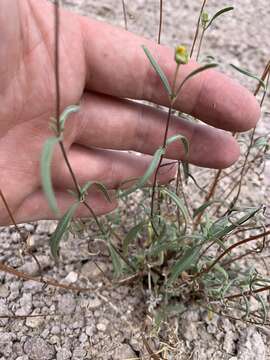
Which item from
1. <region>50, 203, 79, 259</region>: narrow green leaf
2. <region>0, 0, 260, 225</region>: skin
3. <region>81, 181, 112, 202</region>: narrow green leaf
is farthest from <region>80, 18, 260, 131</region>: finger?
<region>50, 203, 79, 259</region>: narrow green leaf

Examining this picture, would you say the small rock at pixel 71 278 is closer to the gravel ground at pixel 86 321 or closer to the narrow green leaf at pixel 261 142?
the gravel ground at pixel 86 321

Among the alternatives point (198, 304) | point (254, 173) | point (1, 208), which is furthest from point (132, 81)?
point (254, 173)

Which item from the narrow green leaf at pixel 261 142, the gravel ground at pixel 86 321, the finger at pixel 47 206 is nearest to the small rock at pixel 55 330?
the gravel ground at pixel 86 321

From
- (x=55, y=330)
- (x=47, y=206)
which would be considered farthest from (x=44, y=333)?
(x=47, y=206)

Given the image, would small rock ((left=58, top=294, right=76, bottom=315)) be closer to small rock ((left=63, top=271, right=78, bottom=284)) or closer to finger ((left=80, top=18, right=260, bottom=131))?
small rock ((left=63, top=271, right=78, bottom=284))

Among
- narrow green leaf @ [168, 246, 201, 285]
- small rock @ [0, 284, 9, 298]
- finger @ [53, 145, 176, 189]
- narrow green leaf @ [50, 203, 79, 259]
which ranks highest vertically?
narrow green leaf @ [50, 203, 79, 259]

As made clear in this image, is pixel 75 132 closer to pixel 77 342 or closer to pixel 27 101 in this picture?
pixel 27 101

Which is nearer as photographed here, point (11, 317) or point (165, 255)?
point (11, 317)
